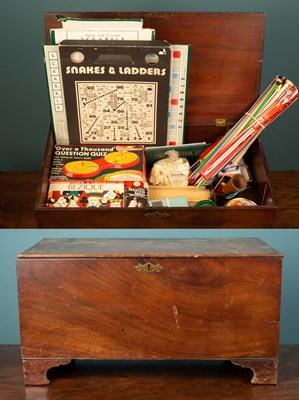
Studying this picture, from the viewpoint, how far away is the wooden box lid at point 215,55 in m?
1.57

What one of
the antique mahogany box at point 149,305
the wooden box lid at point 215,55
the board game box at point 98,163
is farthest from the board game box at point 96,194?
the wooden box lid at point 215,55

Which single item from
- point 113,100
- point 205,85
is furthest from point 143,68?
point 205,85

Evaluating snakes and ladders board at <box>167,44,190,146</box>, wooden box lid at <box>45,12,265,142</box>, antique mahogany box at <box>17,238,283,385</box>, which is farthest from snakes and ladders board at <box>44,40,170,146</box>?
antique mahogany box at <box>17,238,283,385</box>

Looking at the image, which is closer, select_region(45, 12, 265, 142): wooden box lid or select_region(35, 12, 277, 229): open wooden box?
select_region(35, 12, 277, 229): open wooden box

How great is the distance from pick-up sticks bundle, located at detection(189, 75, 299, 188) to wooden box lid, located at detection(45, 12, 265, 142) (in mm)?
76

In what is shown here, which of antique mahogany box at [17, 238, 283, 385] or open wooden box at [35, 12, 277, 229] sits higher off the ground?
open wooden box at [35, 12, 277, 229]

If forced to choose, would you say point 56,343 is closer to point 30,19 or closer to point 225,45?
point 225,45

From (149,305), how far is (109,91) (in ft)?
1.92

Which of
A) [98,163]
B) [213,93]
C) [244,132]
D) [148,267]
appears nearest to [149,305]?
[148,267]

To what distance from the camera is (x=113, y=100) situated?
152cm

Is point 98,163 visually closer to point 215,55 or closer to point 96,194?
point 96,194

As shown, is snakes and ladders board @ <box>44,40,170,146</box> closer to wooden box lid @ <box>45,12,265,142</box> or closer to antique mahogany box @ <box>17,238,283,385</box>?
wooden box lid @ <box>45,12,265,142</box>

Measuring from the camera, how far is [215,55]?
1605mm

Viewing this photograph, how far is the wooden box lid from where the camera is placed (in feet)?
5.14
